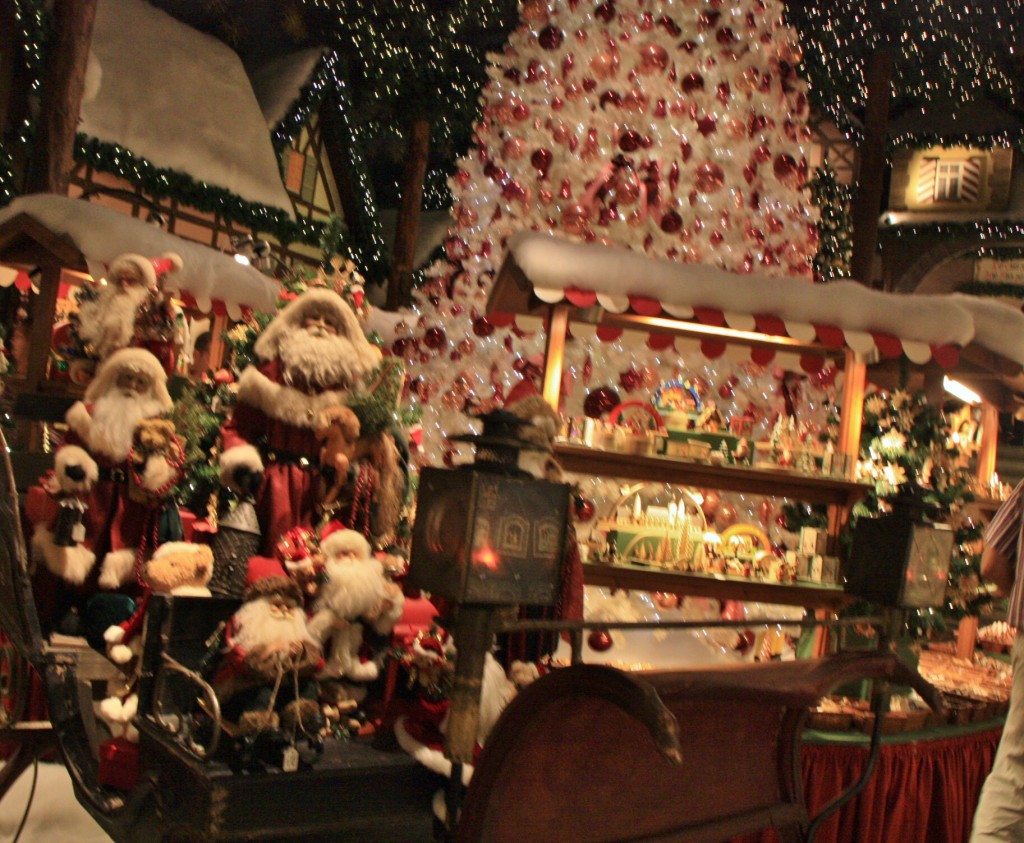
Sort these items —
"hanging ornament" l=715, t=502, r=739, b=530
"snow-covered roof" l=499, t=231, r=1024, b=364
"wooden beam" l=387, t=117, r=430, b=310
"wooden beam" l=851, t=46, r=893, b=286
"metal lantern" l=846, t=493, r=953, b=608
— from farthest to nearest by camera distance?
"wooden beam" l=387, t=117, r=430, b=310
"wooden beam" l=851, t=46, r=893, b=286
"hanging ornament" l=715, t=502, r=739, b=530
"snow-covered roof" l=499, t=231, r=1024, b=364
"metal lantern" l=846, t=493, r=953, b=608

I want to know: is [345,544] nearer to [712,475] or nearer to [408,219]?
[712,475]

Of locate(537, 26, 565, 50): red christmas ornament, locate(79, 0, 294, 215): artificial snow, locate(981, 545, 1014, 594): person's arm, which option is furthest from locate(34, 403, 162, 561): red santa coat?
locate(79, 0, 294, 215): artificial snow

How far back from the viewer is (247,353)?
345 centimetres

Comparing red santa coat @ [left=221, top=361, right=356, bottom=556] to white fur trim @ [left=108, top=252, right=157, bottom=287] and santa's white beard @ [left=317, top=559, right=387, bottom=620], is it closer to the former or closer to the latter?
santa's white beard @ [left=317, top=559, right=387, bottom=620]

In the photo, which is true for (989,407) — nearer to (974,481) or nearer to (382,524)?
(974,481)

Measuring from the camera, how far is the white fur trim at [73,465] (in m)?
3.46

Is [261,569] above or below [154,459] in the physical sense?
below

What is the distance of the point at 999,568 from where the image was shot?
3846mm

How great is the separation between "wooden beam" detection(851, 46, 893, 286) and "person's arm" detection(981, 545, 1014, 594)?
6251mm

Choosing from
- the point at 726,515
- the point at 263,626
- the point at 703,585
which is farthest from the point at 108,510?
the point at 726,515

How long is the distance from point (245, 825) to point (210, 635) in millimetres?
565

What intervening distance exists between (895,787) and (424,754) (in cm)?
260

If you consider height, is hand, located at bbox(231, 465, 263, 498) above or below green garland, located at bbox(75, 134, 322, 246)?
below

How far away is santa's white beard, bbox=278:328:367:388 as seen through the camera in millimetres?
3049
